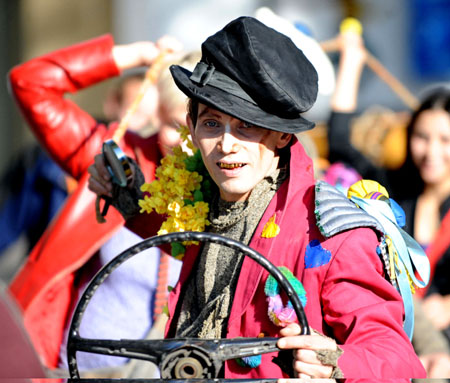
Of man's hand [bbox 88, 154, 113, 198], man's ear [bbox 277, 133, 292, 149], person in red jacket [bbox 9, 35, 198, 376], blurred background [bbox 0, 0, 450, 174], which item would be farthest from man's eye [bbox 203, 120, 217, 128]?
blurred background [bbox 0, 0, 450, 174]

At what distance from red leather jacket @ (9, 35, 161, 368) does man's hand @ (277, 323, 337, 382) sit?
160cm

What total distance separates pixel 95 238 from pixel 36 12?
6.83m

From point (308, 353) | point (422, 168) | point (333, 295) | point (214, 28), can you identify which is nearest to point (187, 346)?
point (308, 353)

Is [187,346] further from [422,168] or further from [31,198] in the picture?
[31,198]

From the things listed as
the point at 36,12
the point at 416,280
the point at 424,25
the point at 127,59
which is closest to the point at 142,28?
the point at 36,12

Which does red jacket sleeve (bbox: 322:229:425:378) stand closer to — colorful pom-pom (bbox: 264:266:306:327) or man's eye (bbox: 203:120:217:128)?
colorful pom-pom (bbox: 264:266:306:327)

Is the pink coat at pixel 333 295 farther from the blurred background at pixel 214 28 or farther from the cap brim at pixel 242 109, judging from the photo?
the blurred background at pixel 214 28

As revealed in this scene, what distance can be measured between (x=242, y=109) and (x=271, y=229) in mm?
312

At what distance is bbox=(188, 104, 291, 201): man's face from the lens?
6.85ft

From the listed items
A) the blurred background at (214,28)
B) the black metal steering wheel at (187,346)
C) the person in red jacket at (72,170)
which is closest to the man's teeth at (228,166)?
the black metal steering wheel at (187,346)

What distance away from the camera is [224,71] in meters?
2.08

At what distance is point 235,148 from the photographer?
2.08 meters

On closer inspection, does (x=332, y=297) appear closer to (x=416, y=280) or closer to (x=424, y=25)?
(x=416, y=280)

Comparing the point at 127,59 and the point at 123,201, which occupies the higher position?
the point at 127,59
